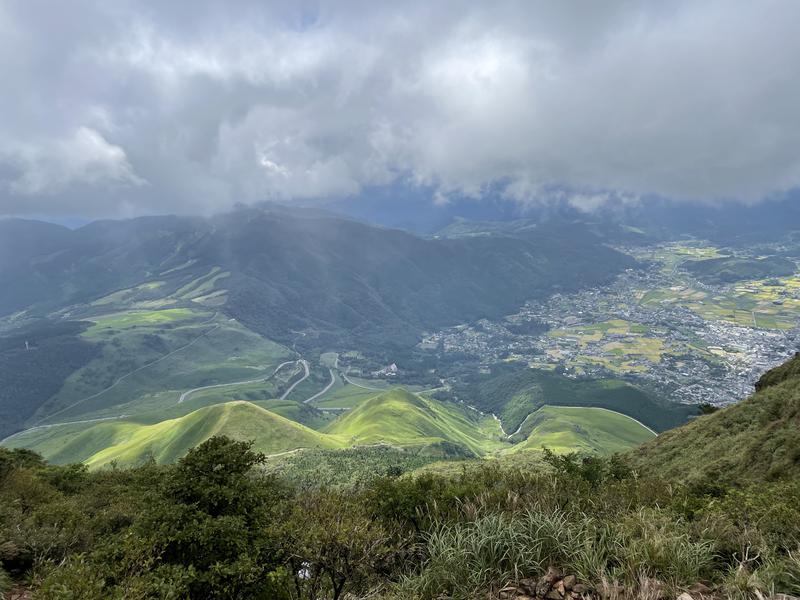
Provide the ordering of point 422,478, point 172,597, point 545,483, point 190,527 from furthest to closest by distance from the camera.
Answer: point 422,478 < point 545,483 < point 190,527 < point 172,597

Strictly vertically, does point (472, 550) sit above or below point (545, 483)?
above

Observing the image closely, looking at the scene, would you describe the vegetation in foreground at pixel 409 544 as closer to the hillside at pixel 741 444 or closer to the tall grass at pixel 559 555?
the tall grass at pixel 559 555

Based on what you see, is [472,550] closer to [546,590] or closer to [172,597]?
[546,590]

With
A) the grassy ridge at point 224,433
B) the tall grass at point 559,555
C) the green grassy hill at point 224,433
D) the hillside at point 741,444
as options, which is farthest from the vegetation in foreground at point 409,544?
the grassy ridge at point 224,433

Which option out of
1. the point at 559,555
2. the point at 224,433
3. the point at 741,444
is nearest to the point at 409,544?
the point at 559,555

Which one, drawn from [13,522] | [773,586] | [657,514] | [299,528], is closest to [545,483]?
[657,514]

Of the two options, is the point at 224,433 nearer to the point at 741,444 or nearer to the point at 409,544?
the point at 741,444

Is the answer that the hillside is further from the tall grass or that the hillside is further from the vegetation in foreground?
the tall grass

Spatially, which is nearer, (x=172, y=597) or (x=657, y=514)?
(x=172, y=597)
